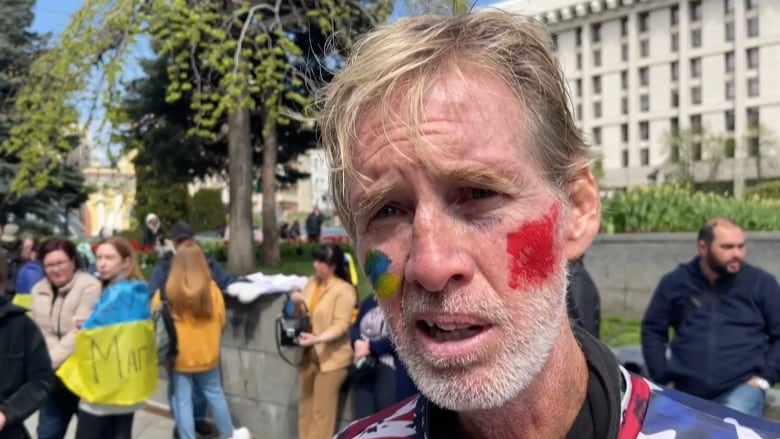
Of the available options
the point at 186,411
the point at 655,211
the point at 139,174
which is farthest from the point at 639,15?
the point at 186,411

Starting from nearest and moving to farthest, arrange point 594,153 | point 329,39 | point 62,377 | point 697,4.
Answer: point 594,153 < point 329,39 < point 62,377 < point 697,4

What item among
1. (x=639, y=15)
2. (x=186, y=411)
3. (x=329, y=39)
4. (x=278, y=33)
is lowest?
(x=186, y=411)

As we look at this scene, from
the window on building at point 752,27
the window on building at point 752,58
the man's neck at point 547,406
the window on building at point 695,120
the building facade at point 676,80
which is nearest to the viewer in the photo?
the man's neck at point 547,406

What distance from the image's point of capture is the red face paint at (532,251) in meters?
1.30

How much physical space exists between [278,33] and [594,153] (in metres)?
10.9

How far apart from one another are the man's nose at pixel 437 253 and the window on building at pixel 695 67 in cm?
7554

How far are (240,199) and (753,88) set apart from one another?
62.3 metres

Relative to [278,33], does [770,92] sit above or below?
above

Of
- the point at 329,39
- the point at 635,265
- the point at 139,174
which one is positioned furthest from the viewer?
the point at 139,174

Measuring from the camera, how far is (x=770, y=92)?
6600cm

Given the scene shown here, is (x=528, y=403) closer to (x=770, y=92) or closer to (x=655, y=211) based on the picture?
(x=655, y=211)

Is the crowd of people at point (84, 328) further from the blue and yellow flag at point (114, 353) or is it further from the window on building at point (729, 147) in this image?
the window on building at point (729, 147)

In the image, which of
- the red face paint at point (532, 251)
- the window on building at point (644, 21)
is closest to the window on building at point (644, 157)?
the window on building at point (644, 21)

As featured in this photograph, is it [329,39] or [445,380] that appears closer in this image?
[445,380]
